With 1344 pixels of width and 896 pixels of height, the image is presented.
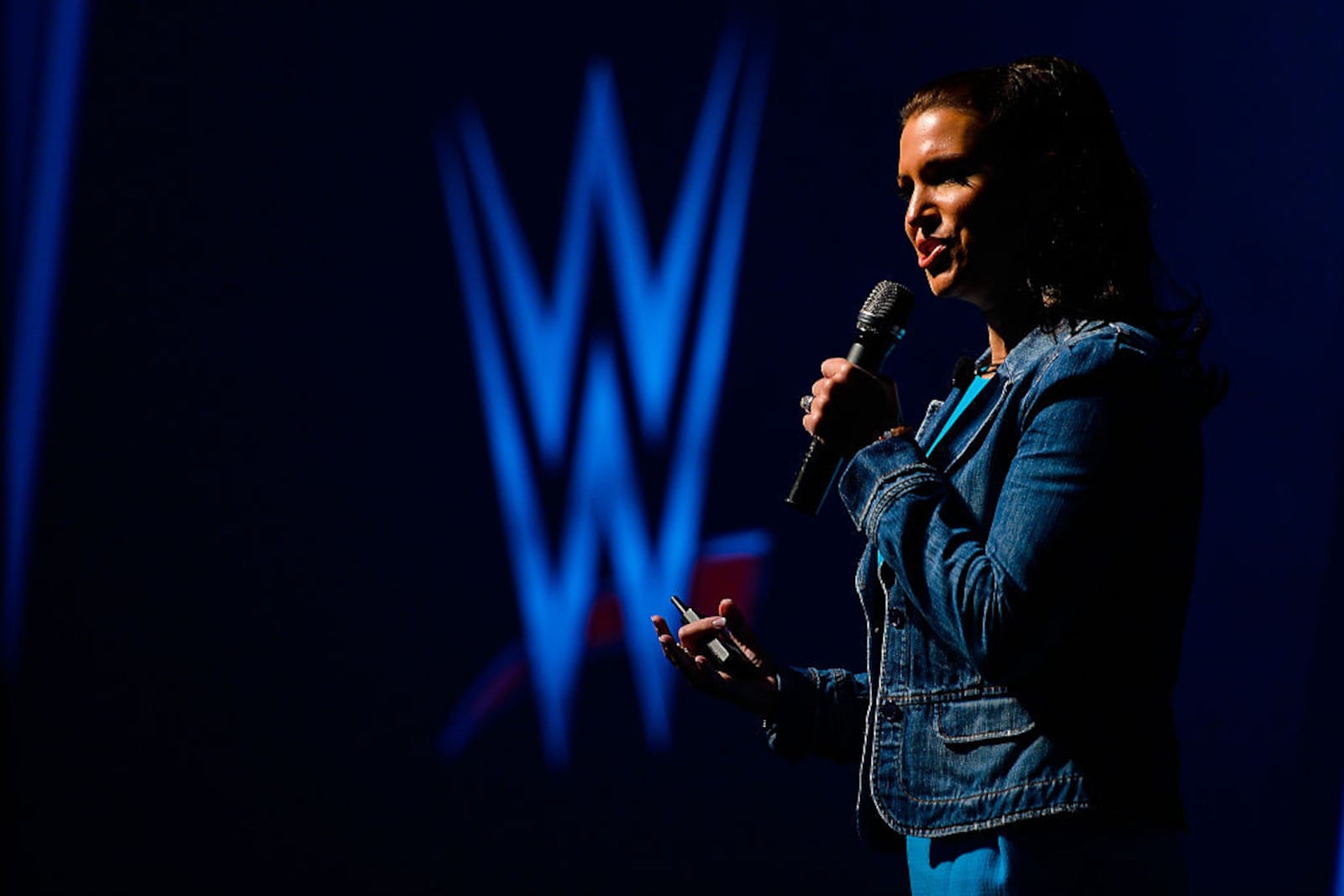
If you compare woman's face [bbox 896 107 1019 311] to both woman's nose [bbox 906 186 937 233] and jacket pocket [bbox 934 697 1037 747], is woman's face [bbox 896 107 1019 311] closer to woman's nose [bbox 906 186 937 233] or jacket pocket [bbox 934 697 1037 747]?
woman's nose [bbox 906 186 937 233]

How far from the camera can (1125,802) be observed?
101 cm

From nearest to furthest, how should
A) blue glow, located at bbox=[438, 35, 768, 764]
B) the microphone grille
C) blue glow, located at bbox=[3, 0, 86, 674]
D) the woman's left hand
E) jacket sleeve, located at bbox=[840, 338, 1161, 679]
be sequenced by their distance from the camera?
jacket sleeve, located at bbox=[840, 338, 1161, 679]
the woman's left hand
the microphone grille
blue glow, located at bbox=[3, 0, 86, 674]
blue glow, located at bbox=[438, 35, 768, 764]

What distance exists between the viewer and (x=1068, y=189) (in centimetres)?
115

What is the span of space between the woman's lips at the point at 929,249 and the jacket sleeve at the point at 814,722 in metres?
0.44

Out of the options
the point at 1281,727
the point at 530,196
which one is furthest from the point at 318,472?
the point at 1281,727

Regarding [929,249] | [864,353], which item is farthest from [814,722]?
[929,249]

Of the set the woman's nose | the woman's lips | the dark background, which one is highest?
the woman's nose

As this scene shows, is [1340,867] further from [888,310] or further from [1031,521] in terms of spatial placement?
[1031,521]

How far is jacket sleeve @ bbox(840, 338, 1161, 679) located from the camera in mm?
966

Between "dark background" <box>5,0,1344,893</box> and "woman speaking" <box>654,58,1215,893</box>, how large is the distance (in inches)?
57.7

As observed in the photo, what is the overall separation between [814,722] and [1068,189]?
58 centimetres

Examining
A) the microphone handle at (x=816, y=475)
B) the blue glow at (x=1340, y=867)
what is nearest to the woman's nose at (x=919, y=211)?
the microphone handle at (x=816, y=475)

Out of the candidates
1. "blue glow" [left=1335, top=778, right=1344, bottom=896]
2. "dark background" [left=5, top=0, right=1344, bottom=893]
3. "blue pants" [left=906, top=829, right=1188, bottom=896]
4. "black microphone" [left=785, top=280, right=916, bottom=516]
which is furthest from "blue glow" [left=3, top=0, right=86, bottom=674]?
"blue glow" [left=1335, top=778, right=1344, bottom=896]

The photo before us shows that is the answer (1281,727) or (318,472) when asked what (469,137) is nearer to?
(318,472)
